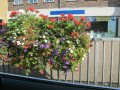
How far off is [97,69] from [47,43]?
1.15m

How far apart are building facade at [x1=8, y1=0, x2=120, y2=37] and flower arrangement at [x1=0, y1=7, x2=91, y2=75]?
2138 centimetres

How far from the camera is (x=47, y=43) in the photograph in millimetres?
4602

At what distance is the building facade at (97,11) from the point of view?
27.4 metres

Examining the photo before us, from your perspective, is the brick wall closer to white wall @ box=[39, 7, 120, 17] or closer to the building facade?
the building facade

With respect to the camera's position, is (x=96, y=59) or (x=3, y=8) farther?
(x=3, y=8)

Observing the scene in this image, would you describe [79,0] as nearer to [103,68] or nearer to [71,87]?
[103,68]

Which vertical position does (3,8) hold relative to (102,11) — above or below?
above

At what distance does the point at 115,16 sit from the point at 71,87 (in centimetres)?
2582

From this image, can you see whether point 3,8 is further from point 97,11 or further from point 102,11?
point 102,11

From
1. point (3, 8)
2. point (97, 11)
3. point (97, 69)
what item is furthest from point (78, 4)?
point (97, 69)

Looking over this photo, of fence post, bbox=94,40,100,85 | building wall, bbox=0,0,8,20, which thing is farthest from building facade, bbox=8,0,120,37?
fence post, bbox=94,40,100,85

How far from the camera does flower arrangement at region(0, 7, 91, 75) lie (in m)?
4.60

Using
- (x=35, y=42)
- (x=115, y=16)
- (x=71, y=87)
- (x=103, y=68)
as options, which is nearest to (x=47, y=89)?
(x=71, y=87)

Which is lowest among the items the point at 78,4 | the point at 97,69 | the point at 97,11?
the point at 97,69
